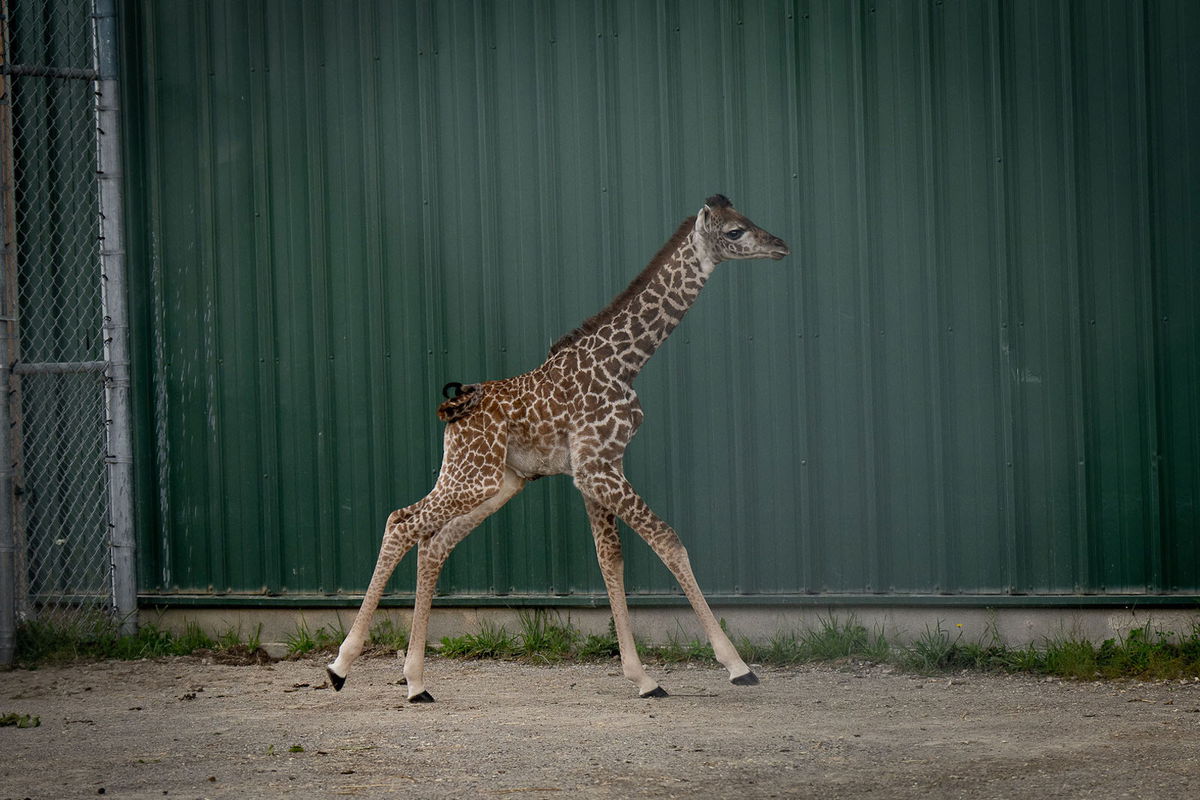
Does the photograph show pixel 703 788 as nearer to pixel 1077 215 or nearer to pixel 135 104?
pixel 1077 215

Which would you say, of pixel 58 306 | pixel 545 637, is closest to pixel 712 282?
pixel 545 637

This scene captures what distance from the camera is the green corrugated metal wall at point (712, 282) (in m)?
7.16

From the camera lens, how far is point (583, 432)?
6828mm

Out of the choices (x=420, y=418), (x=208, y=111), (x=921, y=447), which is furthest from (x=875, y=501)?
(x=208, y=111)

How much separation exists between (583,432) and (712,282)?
1402 millimetres

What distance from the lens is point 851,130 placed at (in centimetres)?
753

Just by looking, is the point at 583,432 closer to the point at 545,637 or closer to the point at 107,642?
the point at 545,637

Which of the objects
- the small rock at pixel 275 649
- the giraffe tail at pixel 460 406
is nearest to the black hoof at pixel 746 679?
the giraffe tail at pixel 460 406

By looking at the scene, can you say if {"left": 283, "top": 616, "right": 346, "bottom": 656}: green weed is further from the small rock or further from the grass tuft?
the grass tuft

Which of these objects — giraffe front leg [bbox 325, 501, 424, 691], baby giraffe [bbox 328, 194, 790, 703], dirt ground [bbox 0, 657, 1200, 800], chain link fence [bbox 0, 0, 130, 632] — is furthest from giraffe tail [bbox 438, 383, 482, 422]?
chain link fence [bbox 0, 0, 130, 632]

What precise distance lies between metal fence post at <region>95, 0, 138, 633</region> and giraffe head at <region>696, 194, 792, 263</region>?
374cm

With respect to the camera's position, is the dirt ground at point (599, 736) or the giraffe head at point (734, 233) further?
the giraffe head at point (734, 233)

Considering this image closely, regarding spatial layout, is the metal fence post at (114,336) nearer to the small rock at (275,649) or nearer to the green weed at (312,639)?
the small rock at (275,649)

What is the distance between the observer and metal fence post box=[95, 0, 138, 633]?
330 inches
